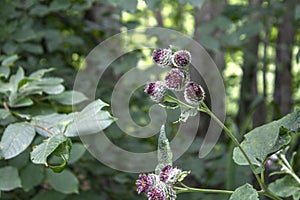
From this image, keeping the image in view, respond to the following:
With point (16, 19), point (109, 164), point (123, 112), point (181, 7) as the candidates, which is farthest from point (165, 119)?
point (181, 7)

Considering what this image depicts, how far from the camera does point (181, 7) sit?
9.31ft

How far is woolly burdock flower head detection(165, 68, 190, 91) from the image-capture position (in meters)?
0.75

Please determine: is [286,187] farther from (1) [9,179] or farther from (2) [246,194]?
(1) [9,179]

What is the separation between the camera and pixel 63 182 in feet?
3.87

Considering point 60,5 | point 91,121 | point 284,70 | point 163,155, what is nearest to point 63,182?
point 91,121

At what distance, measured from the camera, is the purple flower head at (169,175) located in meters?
0.71

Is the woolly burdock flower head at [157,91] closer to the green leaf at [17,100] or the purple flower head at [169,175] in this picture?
the purple flower head at [169,175]

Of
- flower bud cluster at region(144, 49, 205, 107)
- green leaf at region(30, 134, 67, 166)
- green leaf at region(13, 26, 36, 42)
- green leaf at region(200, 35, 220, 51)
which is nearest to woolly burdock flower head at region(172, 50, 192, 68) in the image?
flower bud cluster at region(144, 49, 205, 107)

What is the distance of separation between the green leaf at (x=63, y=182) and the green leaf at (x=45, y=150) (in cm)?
37

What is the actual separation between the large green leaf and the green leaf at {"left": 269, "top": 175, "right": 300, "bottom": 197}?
0.47ft

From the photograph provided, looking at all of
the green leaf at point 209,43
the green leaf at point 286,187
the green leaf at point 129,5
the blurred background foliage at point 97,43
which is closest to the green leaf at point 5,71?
the blurred background foliage at point 97,43

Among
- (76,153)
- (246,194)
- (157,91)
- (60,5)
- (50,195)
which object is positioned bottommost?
(50,195)

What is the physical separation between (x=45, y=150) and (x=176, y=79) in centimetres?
23

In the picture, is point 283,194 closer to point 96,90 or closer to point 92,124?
point 92,124
